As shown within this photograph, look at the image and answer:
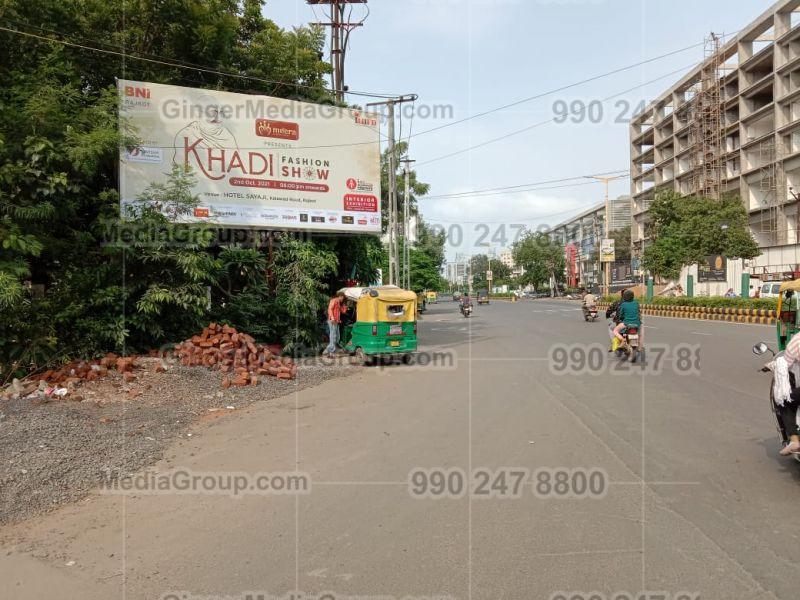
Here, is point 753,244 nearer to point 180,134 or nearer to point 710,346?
point 710,346

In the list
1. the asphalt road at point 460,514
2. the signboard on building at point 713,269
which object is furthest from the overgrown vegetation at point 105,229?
the signboard on building at point 713,269

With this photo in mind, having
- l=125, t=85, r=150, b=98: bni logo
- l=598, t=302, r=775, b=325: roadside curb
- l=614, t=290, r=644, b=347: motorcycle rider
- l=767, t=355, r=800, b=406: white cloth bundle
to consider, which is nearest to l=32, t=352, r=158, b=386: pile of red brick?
l=125, t=85, r=150, b=98: bni logo

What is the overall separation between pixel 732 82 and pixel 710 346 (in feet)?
185

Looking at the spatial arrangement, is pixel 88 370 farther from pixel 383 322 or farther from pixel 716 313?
pixel 716 313

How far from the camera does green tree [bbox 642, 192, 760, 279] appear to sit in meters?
42.8

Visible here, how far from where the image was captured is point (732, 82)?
60562mm

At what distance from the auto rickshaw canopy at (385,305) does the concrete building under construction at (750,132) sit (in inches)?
1602

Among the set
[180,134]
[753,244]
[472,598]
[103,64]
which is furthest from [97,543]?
[753,244]

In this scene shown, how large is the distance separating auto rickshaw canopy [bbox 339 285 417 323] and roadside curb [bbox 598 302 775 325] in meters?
18.0

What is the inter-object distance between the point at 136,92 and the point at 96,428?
9.01 metres

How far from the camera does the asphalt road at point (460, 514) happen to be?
3.53 meters

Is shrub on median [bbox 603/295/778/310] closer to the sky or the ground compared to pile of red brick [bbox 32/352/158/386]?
closer to the sky

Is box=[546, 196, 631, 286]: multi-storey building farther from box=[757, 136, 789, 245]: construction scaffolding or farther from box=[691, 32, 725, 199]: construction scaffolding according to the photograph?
box=[757, 136, 789, 245]: construction scaffolding

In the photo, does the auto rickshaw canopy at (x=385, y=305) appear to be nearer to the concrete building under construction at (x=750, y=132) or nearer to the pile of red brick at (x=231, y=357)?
the pile of red brick at (x=231, y=357)
